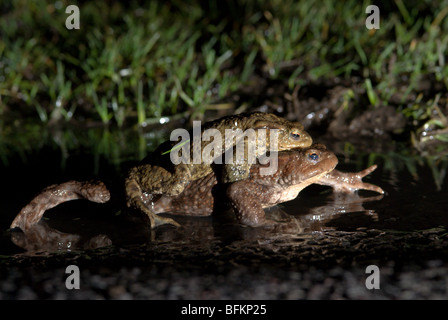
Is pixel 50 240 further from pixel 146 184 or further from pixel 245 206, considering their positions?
pixel 245 206

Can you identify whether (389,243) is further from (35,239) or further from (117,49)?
(117,49)

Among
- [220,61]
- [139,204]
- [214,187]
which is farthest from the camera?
[220,61]

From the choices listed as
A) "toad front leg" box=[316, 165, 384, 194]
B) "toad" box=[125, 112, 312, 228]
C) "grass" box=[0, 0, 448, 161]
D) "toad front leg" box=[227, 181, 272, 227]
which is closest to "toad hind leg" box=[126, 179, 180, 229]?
"toad" box=[125, 112, 312, 228]

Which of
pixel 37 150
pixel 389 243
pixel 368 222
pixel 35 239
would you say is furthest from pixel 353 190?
pixel 37 150

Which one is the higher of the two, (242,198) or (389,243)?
(242,198)
